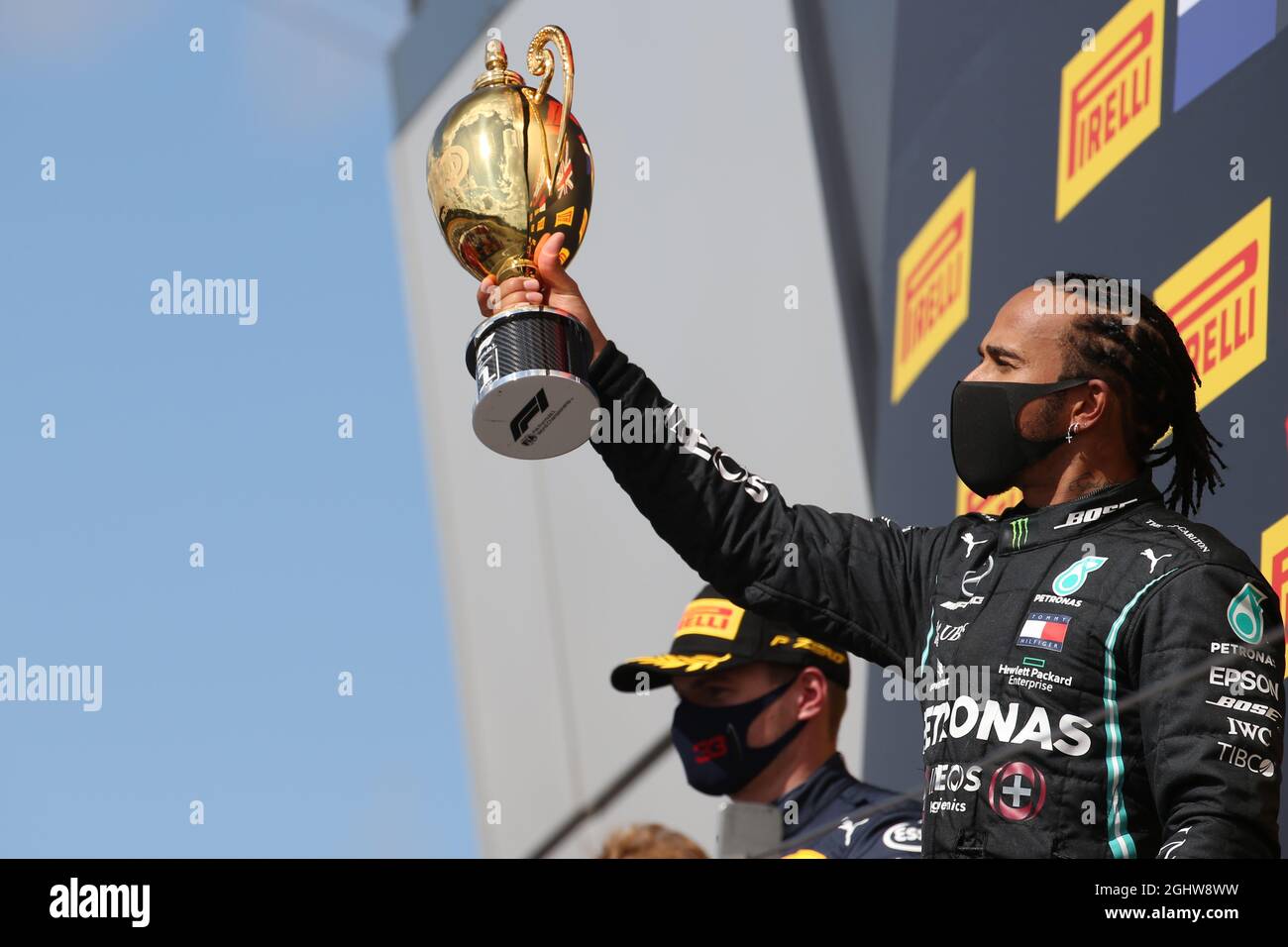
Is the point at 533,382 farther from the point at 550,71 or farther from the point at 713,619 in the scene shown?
the point at 713,619

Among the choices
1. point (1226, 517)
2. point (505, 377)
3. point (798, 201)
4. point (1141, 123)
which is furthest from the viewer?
point (798, 201)

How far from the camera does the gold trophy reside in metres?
2.95

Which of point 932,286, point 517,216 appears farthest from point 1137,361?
point 932,286

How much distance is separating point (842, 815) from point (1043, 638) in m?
1.19

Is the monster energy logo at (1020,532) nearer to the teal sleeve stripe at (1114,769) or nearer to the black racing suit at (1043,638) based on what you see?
the black racing suit at (1043,638)

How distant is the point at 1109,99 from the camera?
4.45m

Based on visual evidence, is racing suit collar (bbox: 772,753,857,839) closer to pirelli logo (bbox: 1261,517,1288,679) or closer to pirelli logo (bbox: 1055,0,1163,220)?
pirelli logo (bbox: 1261,517,1288,679)

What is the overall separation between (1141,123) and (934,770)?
2096 millimetres

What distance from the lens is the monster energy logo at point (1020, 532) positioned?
282 centimetres

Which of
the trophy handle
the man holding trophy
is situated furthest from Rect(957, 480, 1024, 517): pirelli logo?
the trophy handle
